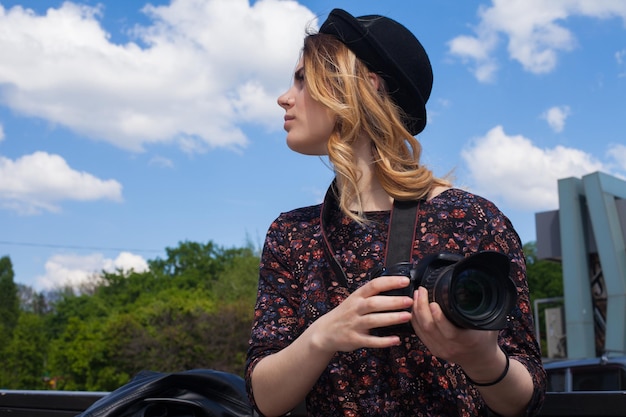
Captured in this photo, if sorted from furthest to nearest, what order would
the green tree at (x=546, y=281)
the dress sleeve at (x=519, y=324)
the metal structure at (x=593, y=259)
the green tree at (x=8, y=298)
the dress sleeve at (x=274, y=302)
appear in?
the green tree at (x=8, y=298), the green tree at (x=546, y=281), the metal structure at (x=593, y=259), the dress sleeve at (x=274, y=302), the dress sleeve at (x=519, y=324)

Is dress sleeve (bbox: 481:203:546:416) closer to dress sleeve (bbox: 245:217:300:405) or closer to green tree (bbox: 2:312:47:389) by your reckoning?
dress sleeve (bbox: 245:217:300:405)

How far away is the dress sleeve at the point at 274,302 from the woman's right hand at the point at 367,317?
0.27 metres

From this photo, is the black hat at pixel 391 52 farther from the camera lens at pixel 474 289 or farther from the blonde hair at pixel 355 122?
the camera lens at pixel 474 289

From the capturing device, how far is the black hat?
1953mm

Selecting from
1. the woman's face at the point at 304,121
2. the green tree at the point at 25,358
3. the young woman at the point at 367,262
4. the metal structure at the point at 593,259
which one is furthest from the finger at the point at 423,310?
the green tree at the point at 25,358

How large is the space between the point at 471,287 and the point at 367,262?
1.47 ft

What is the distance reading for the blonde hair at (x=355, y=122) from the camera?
1.92 meters

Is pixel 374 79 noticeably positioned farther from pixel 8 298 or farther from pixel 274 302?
pixel 8 298

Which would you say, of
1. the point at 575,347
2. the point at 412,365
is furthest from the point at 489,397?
the point at 575,347

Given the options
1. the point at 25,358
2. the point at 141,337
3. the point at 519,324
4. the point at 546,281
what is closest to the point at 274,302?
the point at 519,324

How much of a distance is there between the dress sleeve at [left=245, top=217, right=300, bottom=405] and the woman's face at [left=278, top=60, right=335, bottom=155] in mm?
212

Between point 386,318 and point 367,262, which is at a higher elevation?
point 367,262

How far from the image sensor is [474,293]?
145cm

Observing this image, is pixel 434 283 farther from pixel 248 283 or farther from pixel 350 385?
pixel 248 283
